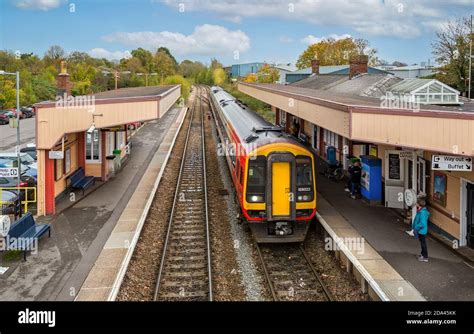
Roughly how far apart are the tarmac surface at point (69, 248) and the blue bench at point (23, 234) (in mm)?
290

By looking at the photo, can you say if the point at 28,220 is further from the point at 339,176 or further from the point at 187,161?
the point at 187,161

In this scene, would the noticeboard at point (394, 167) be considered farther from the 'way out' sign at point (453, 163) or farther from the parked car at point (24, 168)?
the parked car at point (24, 168)

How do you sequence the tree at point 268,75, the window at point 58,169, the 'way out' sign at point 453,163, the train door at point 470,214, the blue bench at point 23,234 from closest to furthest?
1. the 'way out' sign at point 453,163
2. the blue bench at point 23,234
3. the train door at point 470,214
4. the window at point 58,169
5. the tree at point 268,75

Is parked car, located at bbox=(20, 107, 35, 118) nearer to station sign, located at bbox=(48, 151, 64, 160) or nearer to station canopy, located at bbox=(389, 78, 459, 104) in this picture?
station sign, located at bbox=(48, 151, 64, 160)

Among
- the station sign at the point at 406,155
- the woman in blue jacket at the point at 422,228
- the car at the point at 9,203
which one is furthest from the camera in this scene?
the car at the point at 9,203

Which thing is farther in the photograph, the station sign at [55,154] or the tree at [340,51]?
the tree at [340,51]

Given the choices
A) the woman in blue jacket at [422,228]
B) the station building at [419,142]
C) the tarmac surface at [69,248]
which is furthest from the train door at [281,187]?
the tarmac surface at [69,248]

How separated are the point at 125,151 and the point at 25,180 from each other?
803 centimetres

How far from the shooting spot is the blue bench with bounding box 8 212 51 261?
10.8m

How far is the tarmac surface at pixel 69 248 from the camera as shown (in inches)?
362

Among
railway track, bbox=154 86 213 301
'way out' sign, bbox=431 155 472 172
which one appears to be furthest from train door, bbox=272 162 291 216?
'way out' sign, bbox=431 155 472 172

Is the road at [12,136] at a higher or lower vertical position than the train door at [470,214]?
higher

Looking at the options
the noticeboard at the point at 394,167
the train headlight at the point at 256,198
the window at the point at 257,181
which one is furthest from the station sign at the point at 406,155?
the train headlight at the point at 256,198

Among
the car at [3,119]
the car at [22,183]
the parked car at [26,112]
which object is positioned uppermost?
the parked car at [26,112]
